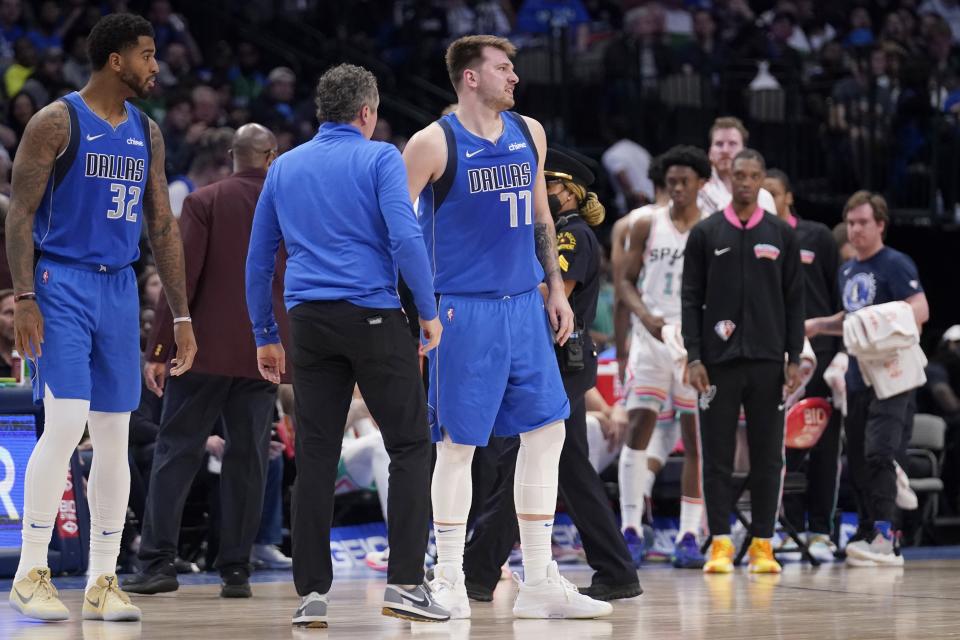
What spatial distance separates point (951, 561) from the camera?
9.07m

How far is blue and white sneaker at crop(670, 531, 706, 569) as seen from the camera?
8594 millimetres

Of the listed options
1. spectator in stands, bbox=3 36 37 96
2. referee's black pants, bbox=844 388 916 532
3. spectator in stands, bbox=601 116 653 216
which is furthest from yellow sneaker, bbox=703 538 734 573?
spectator in stands, bbox=3 36 37 96

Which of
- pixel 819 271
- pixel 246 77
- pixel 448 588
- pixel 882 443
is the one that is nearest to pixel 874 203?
pixel 819 271

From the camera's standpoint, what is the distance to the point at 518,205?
226 inches

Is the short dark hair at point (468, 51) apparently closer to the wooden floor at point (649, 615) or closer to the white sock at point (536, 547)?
the white sock at point (536, 547)

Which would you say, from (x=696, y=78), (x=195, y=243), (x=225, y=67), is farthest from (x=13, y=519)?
(x=696, y=78)

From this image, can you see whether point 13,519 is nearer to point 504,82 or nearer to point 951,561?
point 504,82

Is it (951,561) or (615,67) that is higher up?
(615,67)

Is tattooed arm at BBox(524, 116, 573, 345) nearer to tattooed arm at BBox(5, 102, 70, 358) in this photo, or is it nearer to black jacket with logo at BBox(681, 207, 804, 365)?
tattooed arm at BBox(5, 102, 70, 358)

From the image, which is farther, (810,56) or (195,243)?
(810,56)

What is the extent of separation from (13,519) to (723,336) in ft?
12.2

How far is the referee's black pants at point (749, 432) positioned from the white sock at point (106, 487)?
142 inches

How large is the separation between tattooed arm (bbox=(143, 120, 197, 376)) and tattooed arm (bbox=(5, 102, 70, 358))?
16.3 inches

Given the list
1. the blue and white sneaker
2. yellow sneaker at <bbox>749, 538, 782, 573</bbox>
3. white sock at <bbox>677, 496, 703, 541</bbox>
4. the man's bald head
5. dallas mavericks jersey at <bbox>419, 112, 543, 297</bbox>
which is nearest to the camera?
dallas mavericks jersey at <bbox>419, 112, 543, 297</bbox>
